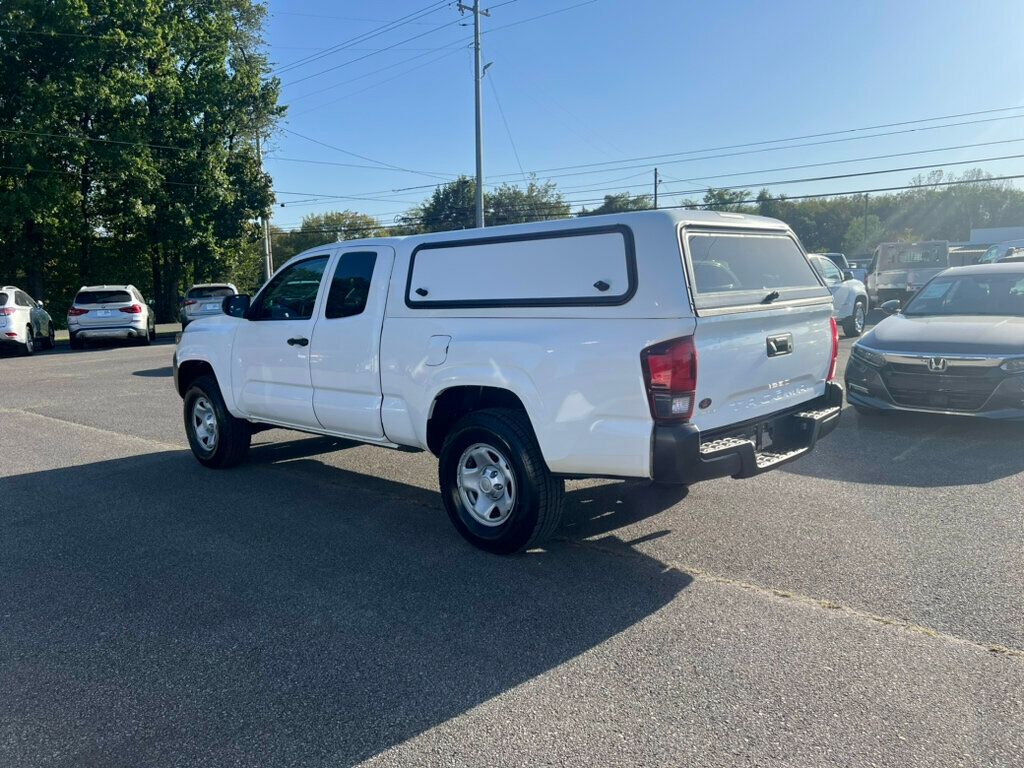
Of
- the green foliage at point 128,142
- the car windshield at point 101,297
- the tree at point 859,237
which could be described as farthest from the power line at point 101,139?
the tree at point 859,237

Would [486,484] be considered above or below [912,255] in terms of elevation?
below

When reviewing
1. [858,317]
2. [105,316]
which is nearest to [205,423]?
[858,317]

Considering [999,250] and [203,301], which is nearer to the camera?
[203,301]

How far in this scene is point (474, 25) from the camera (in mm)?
34188

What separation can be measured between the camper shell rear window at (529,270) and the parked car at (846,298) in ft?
41.3

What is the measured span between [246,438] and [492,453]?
329cm

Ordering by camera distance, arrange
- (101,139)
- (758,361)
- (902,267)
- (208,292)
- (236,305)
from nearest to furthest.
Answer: (758,361) → (236,305) → (902,267) → (208,292) → (101,139)

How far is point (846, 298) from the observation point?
53.5 ft

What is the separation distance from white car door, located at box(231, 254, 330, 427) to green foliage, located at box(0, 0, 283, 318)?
23.8 metres

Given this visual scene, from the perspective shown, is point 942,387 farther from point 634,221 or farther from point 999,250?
point 999,250

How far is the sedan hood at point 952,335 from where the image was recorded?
7.34m

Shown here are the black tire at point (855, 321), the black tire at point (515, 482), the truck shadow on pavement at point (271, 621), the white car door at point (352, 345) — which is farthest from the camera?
the black tire at point (855, 321)

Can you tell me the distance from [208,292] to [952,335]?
20032 millimetres

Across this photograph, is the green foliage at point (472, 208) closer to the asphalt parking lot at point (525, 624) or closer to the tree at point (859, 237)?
the tree at point (859, 237)
